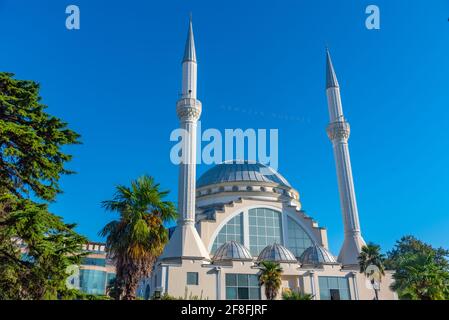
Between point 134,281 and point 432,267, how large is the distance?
23.3 m

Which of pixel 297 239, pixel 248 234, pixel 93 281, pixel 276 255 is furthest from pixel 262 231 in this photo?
pixel 93 281

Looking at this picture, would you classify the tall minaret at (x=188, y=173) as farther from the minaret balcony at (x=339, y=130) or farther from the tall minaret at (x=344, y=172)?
the minaret balcony at (x=339, y=130)

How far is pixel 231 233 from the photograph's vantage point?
4319 centimetres

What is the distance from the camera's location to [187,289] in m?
33.6

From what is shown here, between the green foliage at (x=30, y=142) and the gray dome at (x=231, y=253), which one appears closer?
the green foliage at (x=30, y=142)

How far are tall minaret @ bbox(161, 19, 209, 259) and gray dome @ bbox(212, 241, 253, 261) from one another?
4.31 ft

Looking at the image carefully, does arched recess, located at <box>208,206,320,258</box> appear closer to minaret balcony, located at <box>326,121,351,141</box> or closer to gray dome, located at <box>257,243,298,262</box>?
gray dome, located at <box>257,243,298,262</box>

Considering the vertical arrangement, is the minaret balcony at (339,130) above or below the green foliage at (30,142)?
above

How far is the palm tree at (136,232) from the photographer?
20.3 m

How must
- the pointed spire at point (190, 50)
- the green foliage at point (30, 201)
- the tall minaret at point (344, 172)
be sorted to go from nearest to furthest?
the green foliage at point (30, 201) < the tall minaret at point (344, 172) < the pointed spire at point (190, 50)

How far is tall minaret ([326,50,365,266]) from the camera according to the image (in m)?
41.4


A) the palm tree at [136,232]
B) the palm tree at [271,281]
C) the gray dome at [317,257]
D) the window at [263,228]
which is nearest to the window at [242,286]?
the palm tree at [271,281]

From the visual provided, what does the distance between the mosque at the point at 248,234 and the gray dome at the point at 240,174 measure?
0.14 meters
